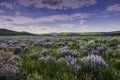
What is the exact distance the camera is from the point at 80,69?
4871 mm

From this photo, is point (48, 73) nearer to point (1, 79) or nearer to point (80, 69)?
point (80, 69)

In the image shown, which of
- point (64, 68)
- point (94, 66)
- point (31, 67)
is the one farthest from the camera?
point (31, 67)

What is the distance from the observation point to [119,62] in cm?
633

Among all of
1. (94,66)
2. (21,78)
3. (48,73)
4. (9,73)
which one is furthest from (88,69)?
(9,73)

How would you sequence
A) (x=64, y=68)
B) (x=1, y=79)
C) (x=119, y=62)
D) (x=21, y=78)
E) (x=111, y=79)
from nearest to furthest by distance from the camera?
1. (x=1, y=79)
2. (x=21, y=78)
3. (x=111, y=79)
4. (x=64, y=68)
5. (x=119, y=62)

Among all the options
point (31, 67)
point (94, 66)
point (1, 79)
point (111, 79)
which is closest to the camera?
point (1, 79)

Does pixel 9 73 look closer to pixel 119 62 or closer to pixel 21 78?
pixel 21 78

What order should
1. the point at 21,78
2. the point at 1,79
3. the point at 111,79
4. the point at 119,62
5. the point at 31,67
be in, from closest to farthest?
the point at 1,79 < the point at 21,78 < the point at 111,79 < the point at 31,67 < the point at 119,62

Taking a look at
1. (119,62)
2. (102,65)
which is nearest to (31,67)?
(102,65)

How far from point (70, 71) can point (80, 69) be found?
11.1 inches

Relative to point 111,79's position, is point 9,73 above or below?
above

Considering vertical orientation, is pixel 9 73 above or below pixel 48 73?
above

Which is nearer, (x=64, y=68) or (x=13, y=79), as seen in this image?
(x=13, y=79)

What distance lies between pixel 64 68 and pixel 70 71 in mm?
355
